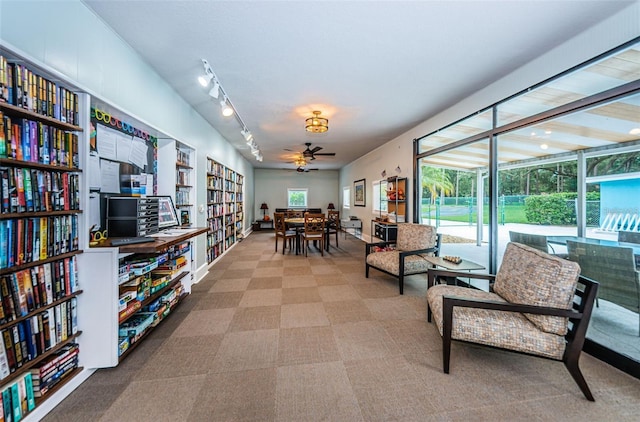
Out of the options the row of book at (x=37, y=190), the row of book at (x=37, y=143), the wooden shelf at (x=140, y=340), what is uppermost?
the row of book at (x=37, y=143)

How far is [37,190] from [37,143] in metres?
0.28

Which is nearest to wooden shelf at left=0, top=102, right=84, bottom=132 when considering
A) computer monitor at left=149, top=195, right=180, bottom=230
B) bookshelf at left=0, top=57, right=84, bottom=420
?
bookshelf at left=0, top=57, right=84, bottom=420

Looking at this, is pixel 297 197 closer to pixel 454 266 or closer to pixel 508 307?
pixel 454 266

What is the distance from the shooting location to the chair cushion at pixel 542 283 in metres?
1.65

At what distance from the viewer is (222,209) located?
5.52 m

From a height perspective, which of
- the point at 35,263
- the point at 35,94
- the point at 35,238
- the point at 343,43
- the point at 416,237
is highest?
the point at 343,43

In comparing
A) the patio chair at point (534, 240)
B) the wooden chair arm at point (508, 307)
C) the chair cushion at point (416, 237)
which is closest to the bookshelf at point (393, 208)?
the chair cushion at point (416, 237)

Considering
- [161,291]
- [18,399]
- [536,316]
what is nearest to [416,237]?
[536,316]

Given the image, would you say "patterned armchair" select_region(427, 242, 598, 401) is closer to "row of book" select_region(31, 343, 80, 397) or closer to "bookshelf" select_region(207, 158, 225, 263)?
"row of book" select_region(31, 343, 80, 397)

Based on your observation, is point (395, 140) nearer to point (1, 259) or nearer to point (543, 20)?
point (543, 20)

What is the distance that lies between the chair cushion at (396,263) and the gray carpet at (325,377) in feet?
2.07

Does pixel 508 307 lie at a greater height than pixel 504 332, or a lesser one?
greater

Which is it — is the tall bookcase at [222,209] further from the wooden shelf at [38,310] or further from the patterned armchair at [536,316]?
the patterned armchair at [536,316]

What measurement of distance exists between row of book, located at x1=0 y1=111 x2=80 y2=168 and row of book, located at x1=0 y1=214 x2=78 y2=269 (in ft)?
1.17
